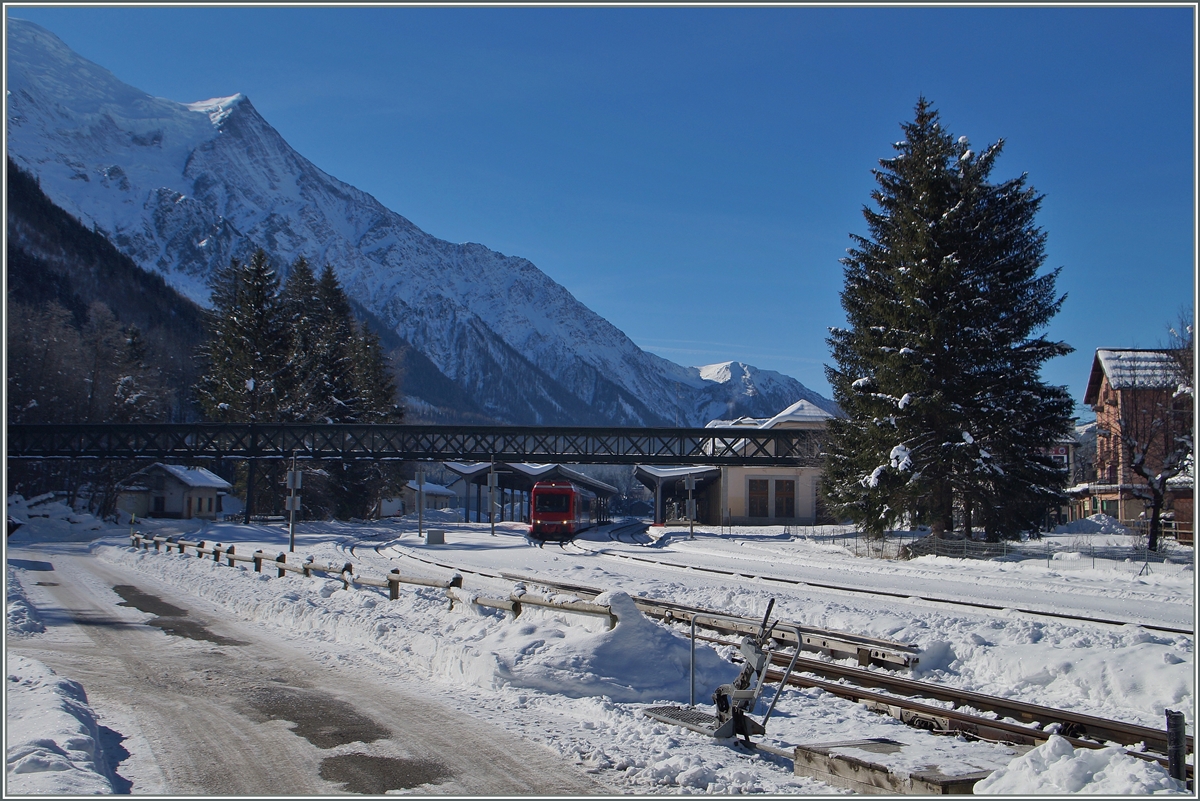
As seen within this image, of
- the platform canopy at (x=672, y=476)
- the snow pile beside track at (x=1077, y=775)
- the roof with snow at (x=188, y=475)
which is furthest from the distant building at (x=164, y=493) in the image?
the snow pile beside track at (x=1077, y=775)

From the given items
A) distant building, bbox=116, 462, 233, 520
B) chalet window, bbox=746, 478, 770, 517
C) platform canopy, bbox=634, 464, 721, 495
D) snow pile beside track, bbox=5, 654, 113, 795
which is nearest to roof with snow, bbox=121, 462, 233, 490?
distant building, bbox=116, 462, 233, 520

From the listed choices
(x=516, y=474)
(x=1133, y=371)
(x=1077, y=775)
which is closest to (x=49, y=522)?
(x=516, y=474)

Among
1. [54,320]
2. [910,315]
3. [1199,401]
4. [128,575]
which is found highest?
[54,320]

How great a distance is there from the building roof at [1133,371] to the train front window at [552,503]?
30117 mm

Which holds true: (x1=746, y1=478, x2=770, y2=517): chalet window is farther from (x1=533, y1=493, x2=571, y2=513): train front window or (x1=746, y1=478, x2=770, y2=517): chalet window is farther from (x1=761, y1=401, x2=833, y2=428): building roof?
(x1=533, y1=493, x2=571, y2=513): train front window

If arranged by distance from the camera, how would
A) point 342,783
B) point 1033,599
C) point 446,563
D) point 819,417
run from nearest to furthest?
point 342,783 → point 1033,599 → point 446,563 → point 819,417

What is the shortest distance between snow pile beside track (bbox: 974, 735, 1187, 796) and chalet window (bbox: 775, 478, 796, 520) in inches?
2366

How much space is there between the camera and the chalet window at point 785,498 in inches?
2611

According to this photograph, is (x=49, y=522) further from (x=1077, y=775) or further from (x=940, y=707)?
(x=1077, y=775)

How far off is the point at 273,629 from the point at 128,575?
14.5 metres

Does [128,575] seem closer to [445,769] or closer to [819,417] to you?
[445,769]

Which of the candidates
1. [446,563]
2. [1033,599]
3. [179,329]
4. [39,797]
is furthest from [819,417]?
[179,329]

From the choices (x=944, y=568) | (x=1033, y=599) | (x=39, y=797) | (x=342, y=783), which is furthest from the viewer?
(x=944, y=568)

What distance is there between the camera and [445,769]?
8.18 meters
